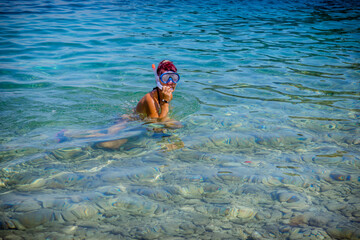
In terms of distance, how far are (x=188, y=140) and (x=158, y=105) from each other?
0.97 m

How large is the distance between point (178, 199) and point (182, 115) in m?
2.33

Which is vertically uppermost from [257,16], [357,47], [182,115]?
[257,16]

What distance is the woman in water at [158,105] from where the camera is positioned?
402 centimetres

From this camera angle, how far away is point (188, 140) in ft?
12.3

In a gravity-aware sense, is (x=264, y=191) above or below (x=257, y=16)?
below

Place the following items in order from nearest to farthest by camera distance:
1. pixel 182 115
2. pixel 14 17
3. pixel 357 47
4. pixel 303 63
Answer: pixel 182 115 < pixel 303 63 < pixel 357 47 < pixel 14 17

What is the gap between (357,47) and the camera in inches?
338

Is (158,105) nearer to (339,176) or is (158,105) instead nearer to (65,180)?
(65,180)

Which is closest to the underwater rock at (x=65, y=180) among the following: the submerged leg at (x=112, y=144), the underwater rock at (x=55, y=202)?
the underwater rock at (x=55, y=202)

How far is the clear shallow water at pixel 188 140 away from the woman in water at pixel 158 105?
0.21 meters

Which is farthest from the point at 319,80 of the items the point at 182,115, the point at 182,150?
the point at 182,150

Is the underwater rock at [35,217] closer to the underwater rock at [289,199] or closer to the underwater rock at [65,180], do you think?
the underwater rock at [65,180]

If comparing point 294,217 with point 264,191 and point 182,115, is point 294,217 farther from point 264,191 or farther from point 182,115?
point 182,115

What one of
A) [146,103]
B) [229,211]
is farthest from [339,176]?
[146,103]
